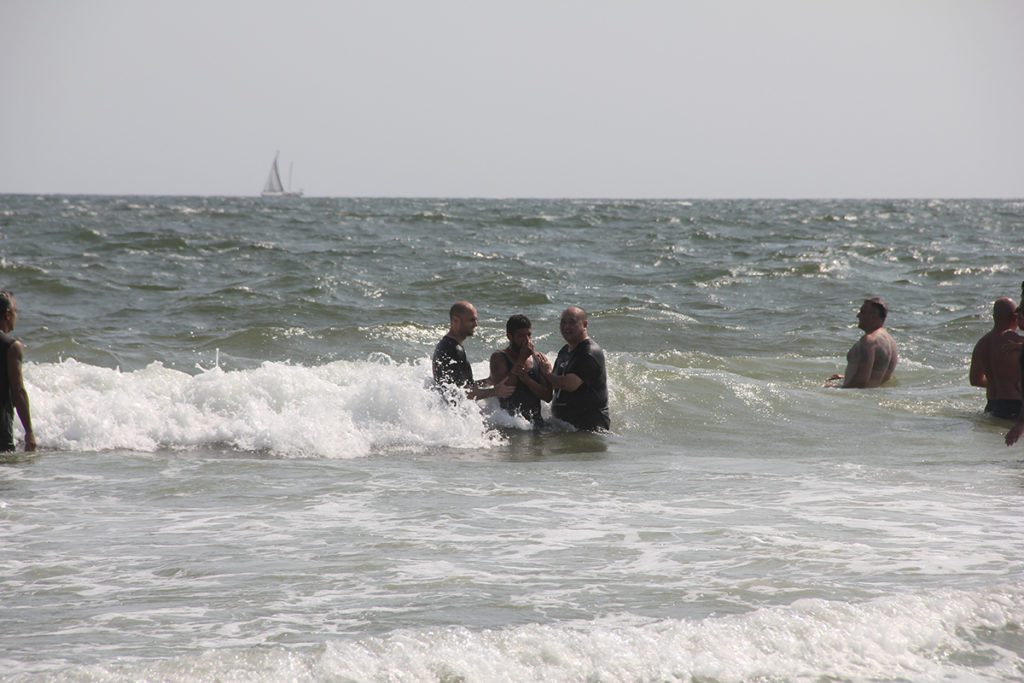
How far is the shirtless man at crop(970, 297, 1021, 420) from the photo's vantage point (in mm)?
11336

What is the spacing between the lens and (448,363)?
10.3m

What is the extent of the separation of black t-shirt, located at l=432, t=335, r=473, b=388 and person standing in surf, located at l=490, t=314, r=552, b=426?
0.85ft

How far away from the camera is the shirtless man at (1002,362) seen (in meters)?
11.3

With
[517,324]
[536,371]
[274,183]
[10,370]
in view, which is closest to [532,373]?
[536,371]

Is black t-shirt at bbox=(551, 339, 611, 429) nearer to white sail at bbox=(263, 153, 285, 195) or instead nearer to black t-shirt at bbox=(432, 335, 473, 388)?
black t-shirt at bbox=(432, 335, 473, 388)

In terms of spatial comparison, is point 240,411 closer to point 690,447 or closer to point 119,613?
point 690,447

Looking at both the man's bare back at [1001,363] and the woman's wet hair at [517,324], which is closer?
the woman's wet hair at [517,324]

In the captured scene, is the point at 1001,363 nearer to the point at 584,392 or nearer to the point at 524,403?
the point at 584,392

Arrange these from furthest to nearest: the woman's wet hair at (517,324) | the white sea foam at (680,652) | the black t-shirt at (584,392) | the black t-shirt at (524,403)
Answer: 1. the black t-shirt at (524,403)
2. the black t-shirt at (584,392)
3. the woman's wet hair at (517,324)
4. the white sea foam at (680,652)

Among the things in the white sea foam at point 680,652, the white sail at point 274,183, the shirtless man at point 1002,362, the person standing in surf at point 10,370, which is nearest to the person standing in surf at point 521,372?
the person standing in surf at point 10,370

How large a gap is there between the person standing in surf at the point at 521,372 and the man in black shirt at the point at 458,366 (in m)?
0.13

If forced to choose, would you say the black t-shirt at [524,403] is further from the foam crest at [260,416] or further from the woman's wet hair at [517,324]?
the woman's wet hair at [517,324]

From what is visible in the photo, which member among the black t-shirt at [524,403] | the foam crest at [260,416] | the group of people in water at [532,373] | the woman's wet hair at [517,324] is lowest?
the foam crest at [260,416]

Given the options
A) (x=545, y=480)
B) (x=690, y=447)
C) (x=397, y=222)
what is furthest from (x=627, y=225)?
(x=545, y=480)
